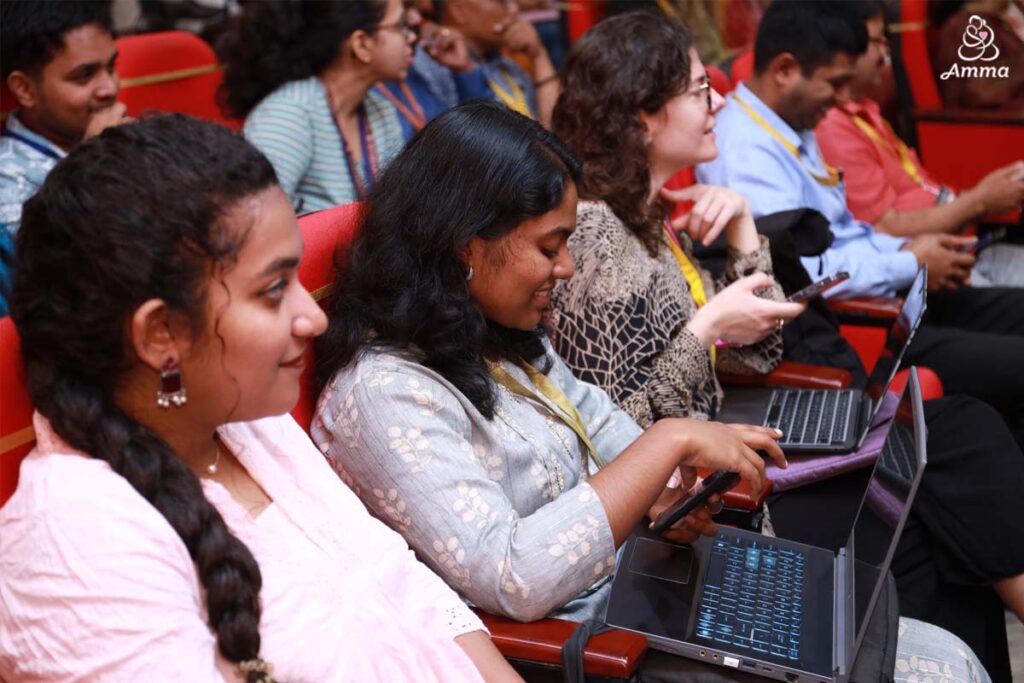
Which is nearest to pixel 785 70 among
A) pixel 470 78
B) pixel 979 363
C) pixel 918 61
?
pixel 979 363

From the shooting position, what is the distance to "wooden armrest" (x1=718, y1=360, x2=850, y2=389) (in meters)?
2.10

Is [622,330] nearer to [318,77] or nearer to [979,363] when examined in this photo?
[979,363]

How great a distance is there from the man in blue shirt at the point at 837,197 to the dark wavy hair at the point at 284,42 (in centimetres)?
98

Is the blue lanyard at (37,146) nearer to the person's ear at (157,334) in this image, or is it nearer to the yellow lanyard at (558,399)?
the yellow lanyard at (558,399)

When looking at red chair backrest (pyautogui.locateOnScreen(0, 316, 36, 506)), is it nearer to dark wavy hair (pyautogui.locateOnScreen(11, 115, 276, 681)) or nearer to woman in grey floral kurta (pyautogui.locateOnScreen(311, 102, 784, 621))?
dark wavy hair (pyautogui.locateOnScreen(11, 115, 276, 681))

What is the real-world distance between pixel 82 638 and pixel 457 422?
1.80ft

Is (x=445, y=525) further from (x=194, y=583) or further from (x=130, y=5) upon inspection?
(x=130, y=5)

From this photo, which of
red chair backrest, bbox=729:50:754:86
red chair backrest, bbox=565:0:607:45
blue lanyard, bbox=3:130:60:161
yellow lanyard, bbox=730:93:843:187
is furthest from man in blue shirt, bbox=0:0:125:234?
red chair backrest, bbox=565:0:607:45

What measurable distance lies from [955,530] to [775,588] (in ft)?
1.66

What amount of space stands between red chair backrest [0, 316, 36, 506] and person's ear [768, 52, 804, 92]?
217 cm

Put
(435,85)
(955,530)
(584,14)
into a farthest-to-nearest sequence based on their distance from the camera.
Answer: (584,14), (435,85), (955,530)

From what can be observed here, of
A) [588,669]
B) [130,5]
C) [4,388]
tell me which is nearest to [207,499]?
[4,388]

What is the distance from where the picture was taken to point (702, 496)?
1396mm

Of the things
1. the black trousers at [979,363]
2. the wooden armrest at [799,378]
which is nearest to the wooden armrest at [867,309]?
the black trousers at [979,363]
